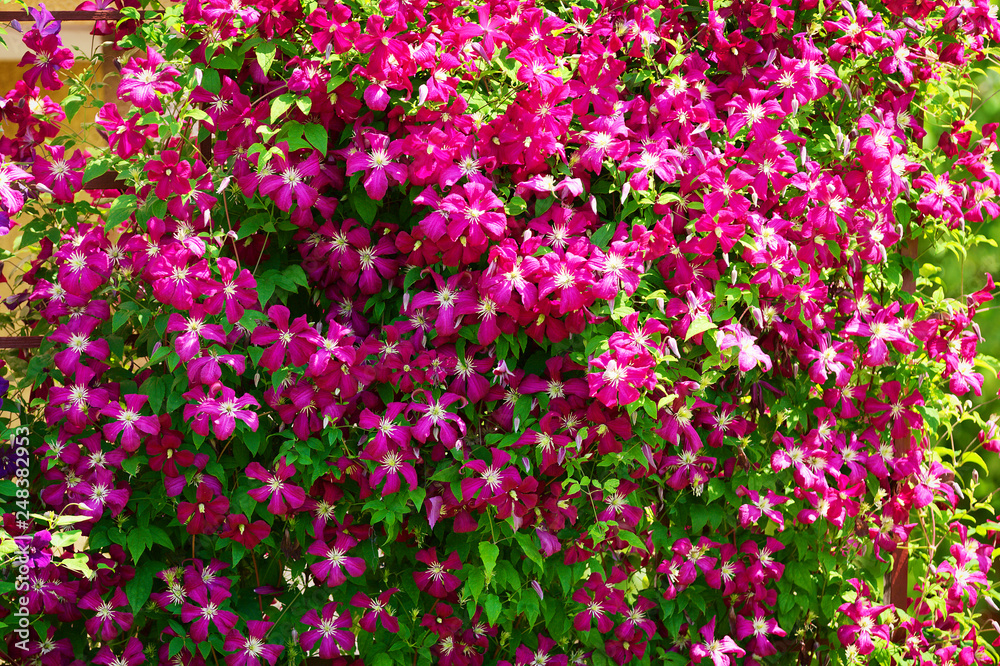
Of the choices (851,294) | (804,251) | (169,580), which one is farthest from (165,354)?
(851,294)

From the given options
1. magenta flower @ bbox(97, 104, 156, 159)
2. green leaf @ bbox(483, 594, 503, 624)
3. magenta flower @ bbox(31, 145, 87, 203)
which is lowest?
green leaf @ bbox(483, 594, 503, 624)

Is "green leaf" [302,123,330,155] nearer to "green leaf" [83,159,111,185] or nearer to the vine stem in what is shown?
"green leaf" [83,159,111,185]

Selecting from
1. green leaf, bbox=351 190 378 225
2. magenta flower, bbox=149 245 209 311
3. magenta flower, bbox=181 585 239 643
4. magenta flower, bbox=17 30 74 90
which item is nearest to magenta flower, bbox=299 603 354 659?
magenta flower, bbox=181 585 239 643

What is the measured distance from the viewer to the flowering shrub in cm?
149

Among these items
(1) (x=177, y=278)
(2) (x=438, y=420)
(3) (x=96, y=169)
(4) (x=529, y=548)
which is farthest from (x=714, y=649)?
(3) (x=96, y=169)

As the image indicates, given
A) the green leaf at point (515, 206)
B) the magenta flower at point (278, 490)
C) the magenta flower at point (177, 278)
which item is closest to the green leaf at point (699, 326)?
the green leaf at point (515, 206)

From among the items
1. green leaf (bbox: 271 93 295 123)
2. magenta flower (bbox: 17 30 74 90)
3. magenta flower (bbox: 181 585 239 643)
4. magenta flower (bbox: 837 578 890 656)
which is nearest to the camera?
green leaf (bbox: 271 93 295 123)

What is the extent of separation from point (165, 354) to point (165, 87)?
18.3 inches

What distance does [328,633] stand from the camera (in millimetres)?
1583

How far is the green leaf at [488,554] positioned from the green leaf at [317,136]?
0.74m

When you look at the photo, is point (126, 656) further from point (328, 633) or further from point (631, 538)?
point (631, 538)

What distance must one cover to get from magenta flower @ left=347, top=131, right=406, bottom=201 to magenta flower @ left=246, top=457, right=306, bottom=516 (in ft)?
1.67

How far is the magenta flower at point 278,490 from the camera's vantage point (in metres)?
1.51

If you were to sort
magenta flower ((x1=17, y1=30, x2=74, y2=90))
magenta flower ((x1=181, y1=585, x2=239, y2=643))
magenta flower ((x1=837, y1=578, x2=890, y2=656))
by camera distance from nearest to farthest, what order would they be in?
magenta flower ((x1=181, y1=585, x2=239, y2=643))
magenta flower ((x1=17, y1=30, x2=74, y2=90))
magenta flower ((x1=837, y1=578, x2=890, y2=656))
